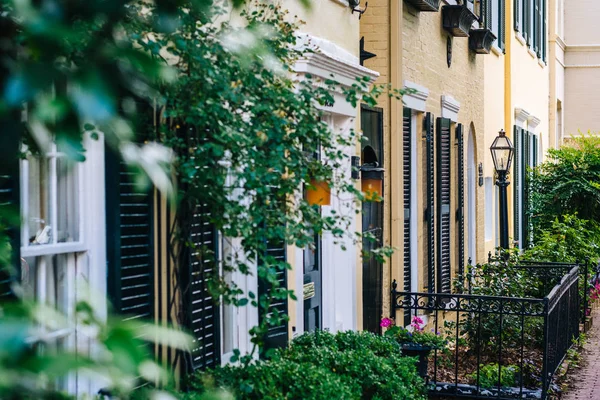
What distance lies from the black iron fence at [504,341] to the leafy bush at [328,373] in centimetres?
141

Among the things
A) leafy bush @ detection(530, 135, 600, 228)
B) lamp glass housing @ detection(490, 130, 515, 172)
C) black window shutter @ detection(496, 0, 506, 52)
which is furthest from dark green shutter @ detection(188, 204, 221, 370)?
leafy bush @ detection(530, 135, 600, 228)

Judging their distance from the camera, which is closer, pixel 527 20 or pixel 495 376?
pixel 495 376

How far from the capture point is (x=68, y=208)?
4910mm

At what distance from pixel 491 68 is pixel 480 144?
228 centimetres

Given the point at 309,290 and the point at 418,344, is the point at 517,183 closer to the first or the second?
the point at 418,344

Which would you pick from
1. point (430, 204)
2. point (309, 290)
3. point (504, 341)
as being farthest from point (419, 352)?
point (430, 204)

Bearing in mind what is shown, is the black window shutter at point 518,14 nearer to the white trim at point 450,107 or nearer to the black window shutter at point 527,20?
the black window shutter at point 527,20

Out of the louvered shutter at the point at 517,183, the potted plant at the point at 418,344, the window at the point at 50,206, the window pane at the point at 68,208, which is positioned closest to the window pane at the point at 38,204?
the window at the point at 50,206

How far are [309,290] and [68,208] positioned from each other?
4002 mm

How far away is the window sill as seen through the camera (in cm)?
453

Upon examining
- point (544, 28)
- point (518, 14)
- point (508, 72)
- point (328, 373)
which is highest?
point (544, 28)

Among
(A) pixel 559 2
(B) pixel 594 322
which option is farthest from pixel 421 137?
(A) pixel 559 2

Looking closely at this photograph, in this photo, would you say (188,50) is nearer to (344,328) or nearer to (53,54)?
→ (53,54)

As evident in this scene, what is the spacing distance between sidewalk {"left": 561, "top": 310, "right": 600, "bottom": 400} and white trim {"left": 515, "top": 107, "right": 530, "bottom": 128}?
23.3 ft
